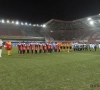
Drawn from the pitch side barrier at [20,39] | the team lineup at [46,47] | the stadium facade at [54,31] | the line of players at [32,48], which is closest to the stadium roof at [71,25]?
the stadium facade at [54,31]

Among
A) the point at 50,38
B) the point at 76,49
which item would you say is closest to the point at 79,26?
the point at 50,38

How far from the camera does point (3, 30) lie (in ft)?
207

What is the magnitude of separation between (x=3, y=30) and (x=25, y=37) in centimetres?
910

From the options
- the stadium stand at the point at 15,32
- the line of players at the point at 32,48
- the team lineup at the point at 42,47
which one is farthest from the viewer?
the stadium stand at the point at 15,32

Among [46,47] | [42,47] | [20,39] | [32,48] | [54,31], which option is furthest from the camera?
[54,31]

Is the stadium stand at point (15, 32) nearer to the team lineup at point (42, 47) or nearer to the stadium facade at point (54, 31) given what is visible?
the stadium facade at point (54, 31)

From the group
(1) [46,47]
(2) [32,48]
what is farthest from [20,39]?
(2) [32,48]

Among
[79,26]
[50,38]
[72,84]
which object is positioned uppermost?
[79,26]

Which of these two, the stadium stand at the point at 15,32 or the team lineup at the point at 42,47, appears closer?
the team lineup at the point at 42,47

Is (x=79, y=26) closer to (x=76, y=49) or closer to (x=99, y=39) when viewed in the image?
(x=99, y=39)

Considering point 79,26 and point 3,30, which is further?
point 79,26

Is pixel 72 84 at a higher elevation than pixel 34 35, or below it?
below

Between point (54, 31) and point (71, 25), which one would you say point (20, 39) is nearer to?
point (54, 31)

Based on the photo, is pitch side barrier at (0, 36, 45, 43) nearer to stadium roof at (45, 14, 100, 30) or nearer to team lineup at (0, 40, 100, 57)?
stadium roof at (45, 14, 100, 30)
